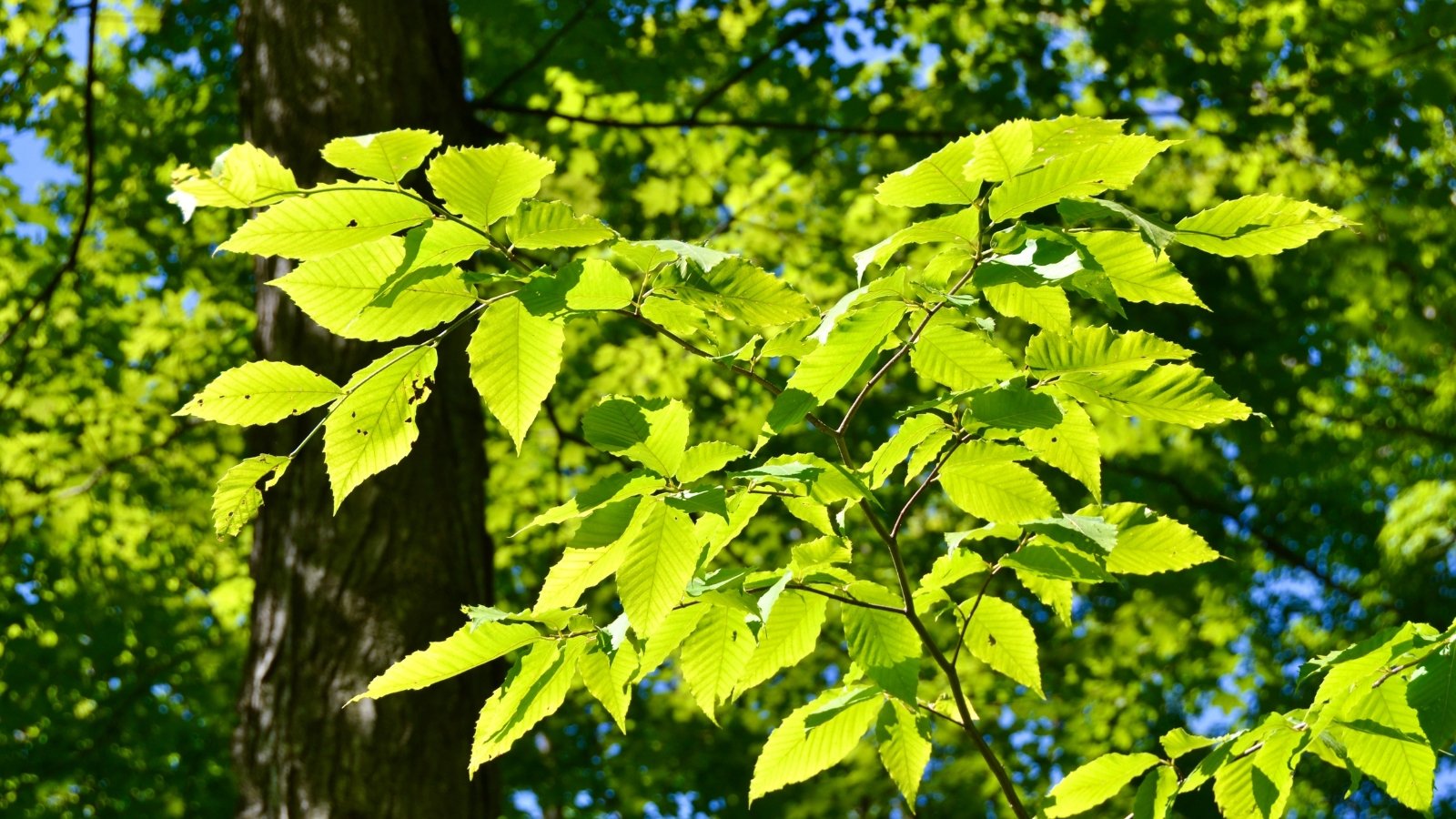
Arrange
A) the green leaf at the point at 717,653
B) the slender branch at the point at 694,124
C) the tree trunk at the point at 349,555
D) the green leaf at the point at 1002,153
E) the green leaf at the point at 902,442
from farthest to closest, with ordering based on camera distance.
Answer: the slender branch at the point at 694,124, the tree trunk at the point at 349,555, the green leaf at the point at 717,653, the green leaf at the point at 902,442, the green leaf at the point at 1002,153

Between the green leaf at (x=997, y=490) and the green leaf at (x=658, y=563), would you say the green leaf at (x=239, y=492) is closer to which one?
the green leaf at (x=658, y=563)

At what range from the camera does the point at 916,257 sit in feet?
20.6

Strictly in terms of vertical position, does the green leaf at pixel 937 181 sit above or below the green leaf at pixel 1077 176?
above

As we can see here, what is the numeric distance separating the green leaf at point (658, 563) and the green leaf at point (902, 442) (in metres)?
0.25

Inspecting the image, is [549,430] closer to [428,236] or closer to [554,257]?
[554,257]

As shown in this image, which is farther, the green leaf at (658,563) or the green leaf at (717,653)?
the green leaf at (717,653)

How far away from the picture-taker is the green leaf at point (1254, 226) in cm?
111

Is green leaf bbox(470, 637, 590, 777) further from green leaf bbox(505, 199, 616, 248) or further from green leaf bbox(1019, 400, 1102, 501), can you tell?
green leaf bbox(1019, 400, 1102, 501)

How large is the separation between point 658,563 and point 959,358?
1.34 ft

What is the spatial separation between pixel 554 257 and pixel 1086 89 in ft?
9.30

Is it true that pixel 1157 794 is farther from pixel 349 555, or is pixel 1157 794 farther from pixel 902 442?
pixel 349 555

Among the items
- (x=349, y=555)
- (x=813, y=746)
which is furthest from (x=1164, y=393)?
(x=349, y=555)

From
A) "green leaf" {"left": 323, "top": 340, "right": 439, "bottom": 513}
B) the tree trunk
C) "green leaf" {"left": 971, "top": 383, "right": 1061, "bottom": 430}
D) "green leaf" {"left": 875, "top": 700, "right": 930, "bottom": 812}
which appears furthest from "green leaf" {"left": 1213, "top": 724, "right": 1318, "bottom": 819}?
the tree trunk

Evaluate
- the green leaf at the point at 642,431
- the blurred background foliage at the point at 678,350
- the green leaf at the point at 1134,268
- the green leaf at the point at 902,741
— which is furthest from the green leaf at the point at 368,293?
the blurred background foliage at the point at 678,350
